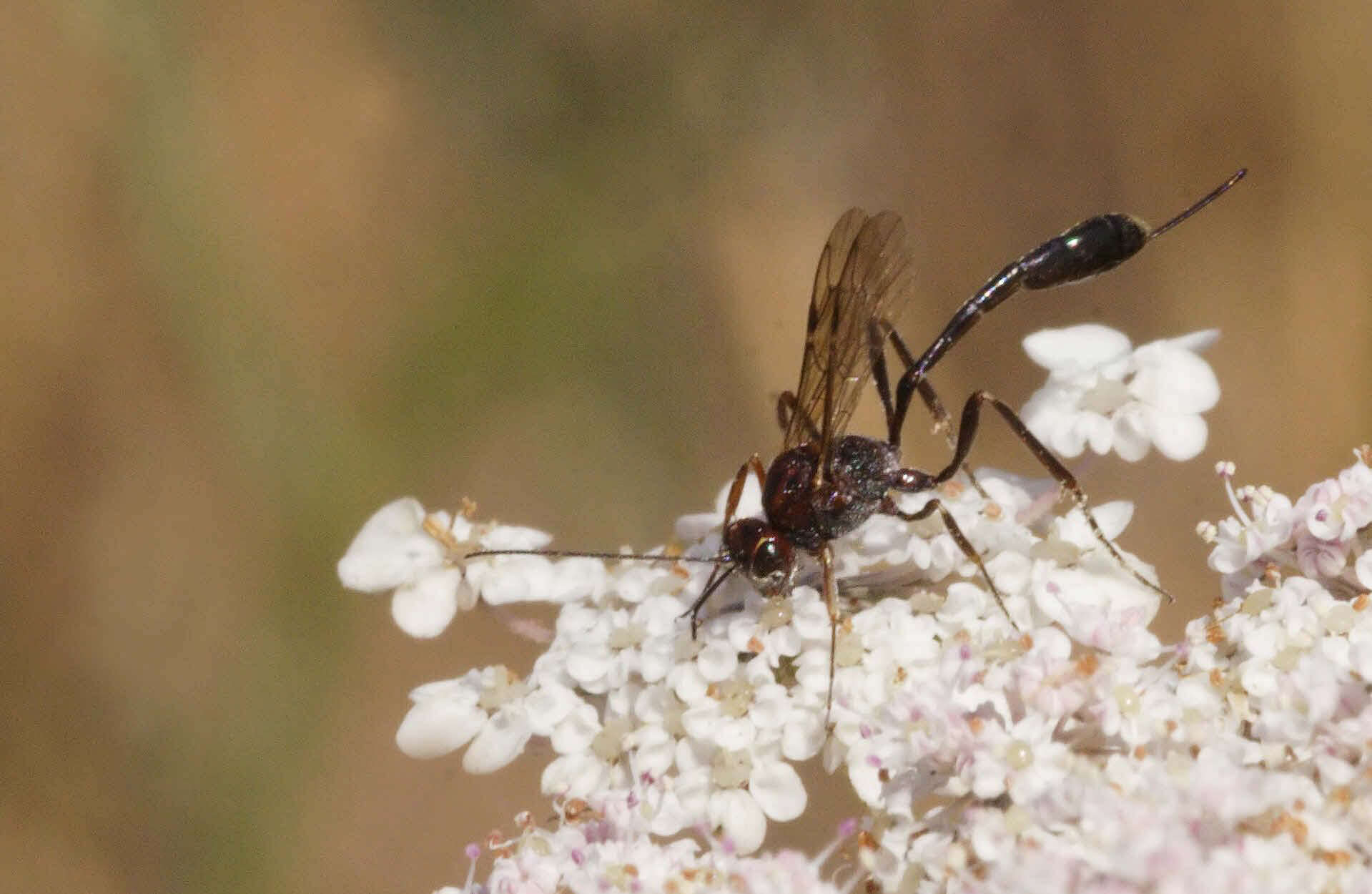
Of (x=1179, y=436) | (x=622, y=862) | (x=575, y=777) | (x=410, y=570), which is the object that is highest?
(x=410, y=570)

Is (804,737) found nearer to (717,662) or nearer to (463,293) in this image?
(717,662)

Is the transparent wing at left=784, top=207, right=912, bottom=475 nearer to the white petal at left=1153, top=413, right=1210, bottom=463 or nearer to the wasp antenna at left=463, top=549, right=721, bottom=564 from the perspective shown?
the wasp antenna at left=463, top=549, right=721, bottom=564

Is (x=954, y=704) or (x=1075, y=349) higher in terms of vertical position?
(x=1075, y=349)

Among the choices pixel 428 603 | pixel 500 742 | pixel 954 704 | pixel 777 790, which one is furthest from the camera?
pixel 428 603

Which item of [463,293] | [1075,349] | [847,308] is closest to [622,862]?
[847,308]

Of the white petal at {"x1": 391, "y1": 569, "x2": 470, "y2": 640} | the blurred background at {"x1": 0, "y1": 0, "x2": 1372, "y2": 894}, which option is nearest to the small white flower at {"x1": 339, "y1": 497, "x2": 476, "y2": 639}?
the white petal at {"x1": 391, "y1": 569, "x2": 470, "y2": 640}

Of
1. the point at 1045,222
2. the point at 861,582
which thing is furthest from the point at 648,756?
the point at 1045,222

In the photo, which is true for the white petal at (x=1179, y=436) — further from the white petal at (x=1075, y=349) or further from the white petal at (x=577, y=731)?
the white petal at (x=577, y=731)
